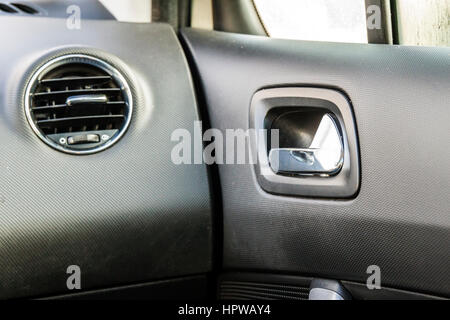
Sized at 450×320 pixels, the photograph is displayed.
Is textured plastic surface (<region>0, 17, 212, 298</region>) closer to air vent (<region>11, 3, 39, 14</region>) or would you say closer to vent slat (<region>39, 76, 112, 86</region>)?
vent slat (<region>39, 76, 112, 86</region>)

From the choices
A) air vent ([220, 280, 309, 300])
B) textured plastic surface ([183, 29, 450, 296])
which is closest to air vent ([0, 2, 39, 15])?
textured plastic surface ([183, 29, 450, 296])

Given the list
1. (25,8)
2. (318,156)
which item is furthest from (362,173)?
(25,8)

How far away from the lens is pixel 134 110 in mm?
1478

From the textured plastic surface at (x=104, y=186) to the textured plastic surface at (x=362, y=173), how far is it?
0.11 metres

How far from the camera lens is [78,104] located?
143cm

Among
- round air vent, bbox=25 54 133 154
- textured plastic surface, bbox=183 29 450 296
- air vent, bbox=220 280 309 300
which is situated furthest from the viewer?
air vent, bbox=220 280 309 300

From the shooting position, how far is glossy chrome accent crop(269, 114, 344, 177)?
4.77ft

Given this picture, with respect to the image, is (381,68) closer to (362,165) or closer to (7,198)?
(362,165)

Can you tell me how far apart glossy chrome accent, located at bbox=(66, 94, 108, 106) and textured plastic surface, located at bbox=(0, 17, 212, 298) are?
0.30 ft

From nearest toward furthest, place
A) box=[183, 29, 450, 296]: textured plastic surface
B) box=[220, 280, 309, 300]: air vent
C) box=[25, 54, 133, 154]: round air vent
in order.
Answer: box=[183, 29, 450, 296]: textured plastic surface
box=[25, 54, 133, 154]: round air vent
box=[220, 280, 309, 300]: air vent

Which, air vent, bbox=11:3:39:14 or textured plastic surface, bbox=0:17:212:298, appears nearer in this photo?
textured plastic surface, bbox=0:17:212:298

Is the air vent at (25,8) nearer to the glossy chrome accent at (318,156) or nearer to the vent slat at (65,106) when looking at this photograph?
the vent slat at (65,106)

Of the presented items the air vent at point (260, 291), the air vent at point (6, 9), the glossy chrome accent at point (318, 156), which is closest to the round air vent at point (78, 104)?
the air vent at point (6, 9)

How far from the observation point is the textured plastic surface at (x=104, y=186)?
1.35 m
